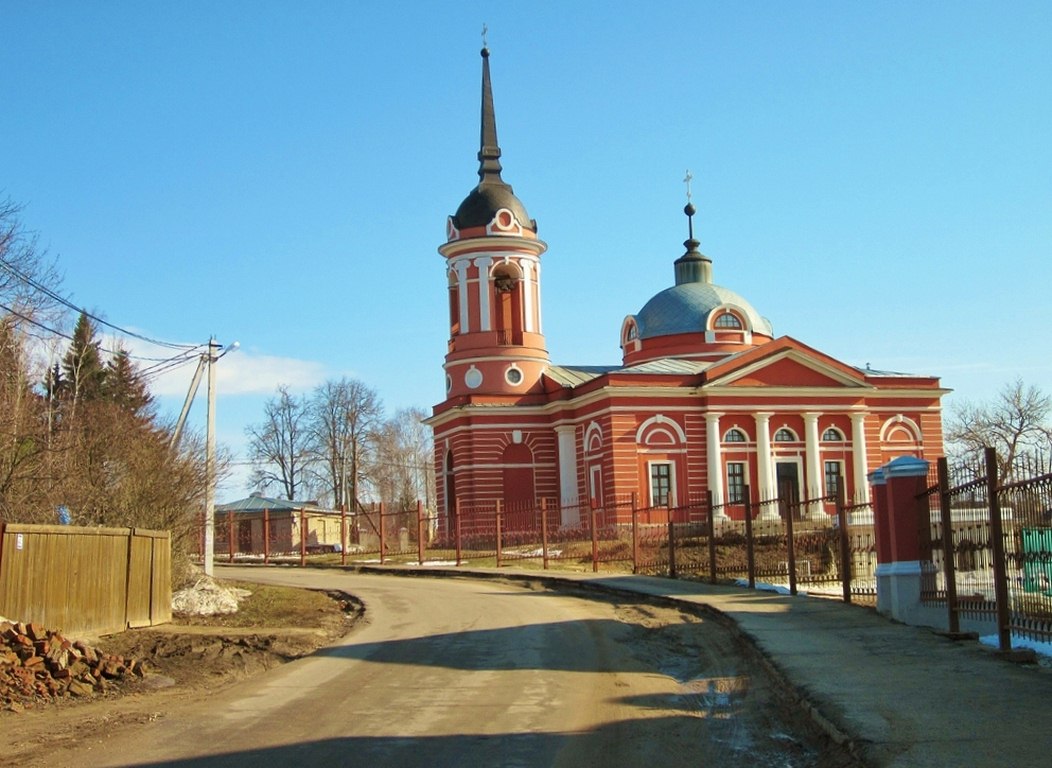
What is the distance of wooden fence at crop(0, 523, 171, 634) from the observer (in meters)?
15.3

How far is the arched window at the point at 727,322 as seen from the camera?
54688 mm

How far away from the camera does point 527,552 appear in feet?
123

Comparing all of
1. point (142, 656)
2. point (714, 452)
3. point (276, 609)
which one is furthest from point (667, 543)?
point (714, 452)

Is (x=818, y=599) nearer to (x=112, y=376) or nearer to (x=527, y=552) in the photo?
(x=527, y=552)

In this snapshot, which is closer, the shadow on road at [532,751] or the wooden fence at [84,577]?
the shadow on road at [532,751]

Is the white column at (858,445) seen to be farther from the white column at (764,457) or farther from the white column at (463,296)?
the white column at (463,296)

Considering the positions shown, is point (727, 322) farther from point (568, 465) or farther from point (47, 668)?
point (47, 668)

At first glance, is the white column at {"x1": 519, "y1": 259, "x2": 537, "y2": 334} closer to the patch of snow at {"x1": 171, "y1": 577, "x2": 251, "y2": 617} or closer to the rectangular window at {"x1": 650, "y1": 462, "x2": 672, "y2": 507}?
the rectangular window at {"x1": 650, "y1": 462, "x2": 672, "y2": 507}

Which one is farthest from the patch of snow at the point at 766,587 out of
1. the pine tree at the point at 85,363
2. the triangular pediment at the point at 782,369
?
the pine tree at the point at 85,363

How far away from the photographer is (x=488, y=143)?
53.6m

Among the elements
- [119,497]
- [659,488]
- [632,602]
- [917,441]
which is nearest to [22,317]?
[119,497]

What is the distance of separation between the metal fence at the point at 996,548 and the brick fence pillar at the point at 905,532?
66 centimetres

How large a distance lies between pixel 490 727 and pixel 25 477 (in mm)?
13609

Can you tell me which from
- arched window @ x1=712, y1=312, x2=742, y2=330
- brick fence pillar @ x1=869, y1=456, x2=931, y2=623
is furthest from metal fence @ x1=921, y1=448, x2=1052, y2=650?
arched window @ x1=712, y1=312, x2=742, y2=330
